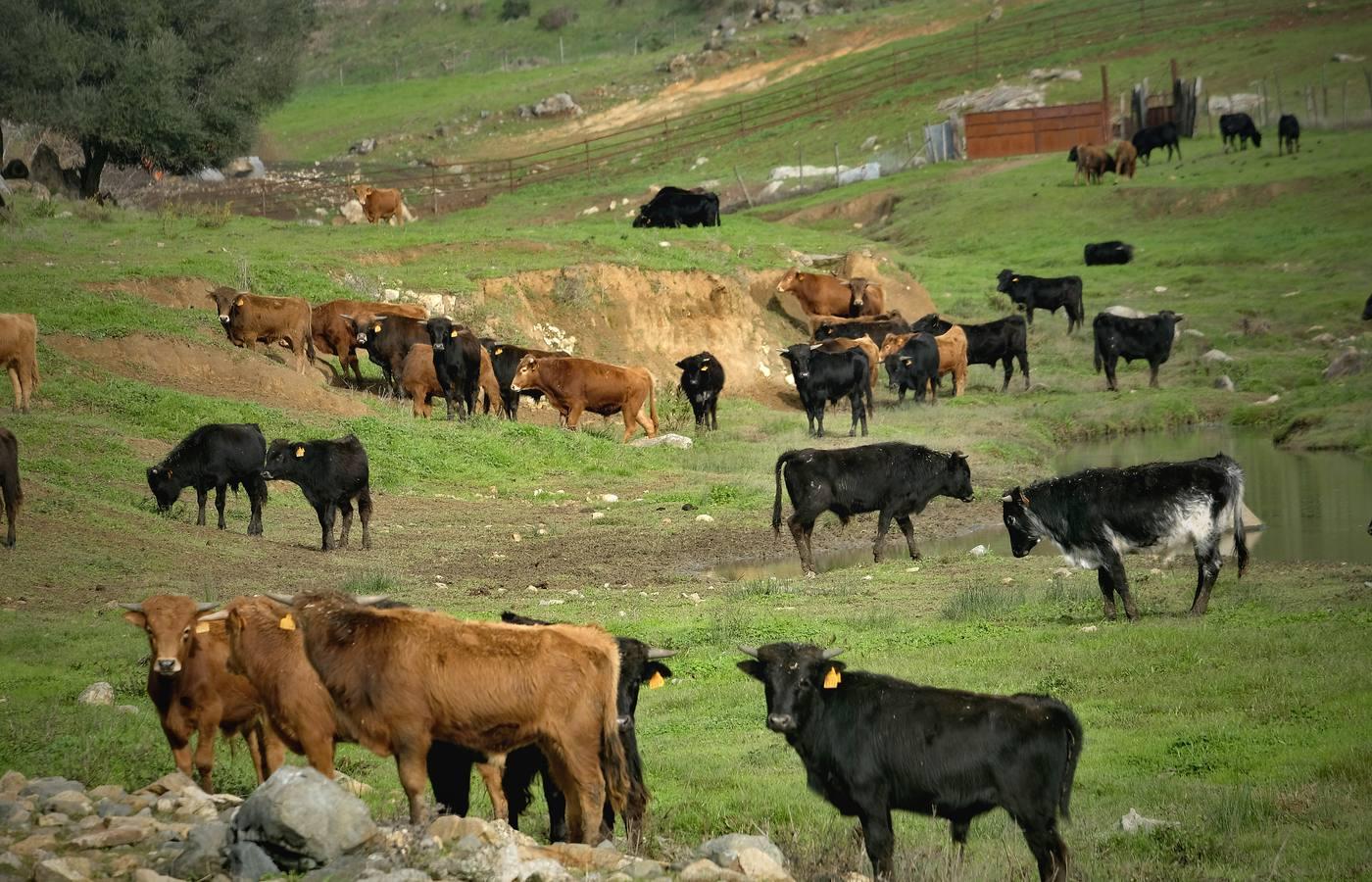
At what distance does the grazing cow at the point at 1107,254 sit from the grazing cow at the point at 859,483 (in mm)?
26472

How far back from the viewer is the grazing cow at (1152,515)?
1540cm

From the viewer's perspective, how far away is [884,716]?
982cm

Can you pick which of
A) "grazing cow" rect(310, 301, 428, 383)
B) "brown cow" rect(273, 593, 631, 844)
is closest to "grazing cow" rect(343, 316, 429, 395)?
"grazing cow" rect(310, 301, 428, 383)

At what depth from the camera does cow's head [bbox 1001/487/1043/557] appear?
1661 centimetres

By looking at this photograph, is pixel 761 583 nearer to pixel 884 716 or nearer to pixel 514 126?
pixel 884 716

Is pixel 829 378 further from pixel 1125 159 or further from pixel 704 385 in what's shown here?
pixel 1125 159

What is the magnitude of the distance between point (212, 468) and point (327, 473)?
1.40 meters

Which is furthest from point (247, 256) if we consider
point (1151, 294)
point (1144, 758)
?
point (1144, 758)

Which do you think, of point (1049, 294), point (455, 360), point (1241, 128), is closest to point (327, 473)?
point (455, 360)

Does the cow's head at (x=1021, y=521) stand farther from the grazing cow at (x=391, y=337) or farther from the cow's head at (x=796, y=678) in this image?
the grazing cow at (x=391, y=337)

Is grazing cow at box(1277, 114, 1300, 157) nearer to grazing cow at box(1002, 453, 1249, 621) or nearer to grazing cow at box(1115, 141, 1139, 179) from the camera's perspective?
grazing cow at box(1115, 141, 1139, 179)

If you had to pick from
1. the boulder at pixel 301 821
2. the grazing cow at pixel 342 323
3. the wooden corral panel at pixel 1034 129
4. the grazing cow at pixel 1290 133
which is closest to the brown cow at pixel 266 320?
A: the grazing cow at pixel 342 323

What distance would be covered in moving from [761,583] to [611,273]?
1890cm

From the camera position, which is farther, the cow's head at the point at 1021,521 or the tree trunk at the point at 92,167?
the tree trunk at the point at 92,167
